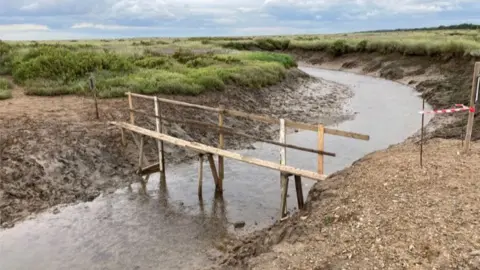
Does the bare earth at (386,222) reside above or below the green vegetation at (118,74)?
below

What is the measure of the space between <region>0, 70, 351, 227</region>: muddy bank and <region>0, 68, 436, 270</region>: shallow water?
0.67 meters

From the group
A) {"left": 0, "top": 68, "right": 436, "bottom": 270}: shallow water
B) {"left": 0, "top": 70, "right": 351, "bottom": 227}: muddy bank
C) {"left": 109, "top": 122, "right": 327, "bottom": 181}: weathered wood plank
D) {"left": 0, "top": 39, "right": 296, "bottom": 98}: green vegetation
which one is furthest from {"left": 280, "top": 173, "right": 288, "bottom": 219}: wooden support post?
{"left": 0, "top": 39, "right": 296, "bottom": 98}: green vegetation

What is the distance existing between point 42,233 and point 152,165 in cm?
446

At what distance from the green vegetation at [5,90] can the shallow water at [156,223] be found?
897 cm

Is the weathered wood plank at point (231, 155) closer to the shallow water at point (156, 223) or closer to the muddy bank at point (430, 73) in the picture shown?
the shallow water at point (156, 223)

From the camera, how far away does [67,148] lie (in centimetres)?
1386

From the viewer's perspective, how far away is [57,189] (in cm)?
1240

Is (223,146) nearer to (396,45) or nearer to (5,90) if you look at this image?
(5,90)

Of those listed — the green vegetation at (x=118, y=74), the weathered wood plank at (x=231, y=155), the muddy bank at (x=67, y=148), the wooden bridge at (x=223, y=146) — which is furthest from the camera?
the green vegetation at (x=118, y=74)

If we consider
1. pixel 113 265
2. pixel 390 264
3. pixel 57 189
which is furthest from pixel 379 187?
pixel 57 189

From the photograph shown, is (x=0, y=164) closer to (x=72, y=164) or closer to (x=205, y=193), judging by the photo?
(x=72, y=164)

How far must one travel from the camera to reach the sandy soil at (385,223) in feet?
20.0

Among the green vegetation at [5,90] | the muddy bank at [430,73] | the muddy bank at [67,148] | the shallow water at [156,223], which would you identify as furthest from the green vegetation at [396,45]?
the green vegetation at [5,90]

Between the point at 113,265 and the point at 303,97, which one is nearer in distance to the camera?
the point at 113,265
